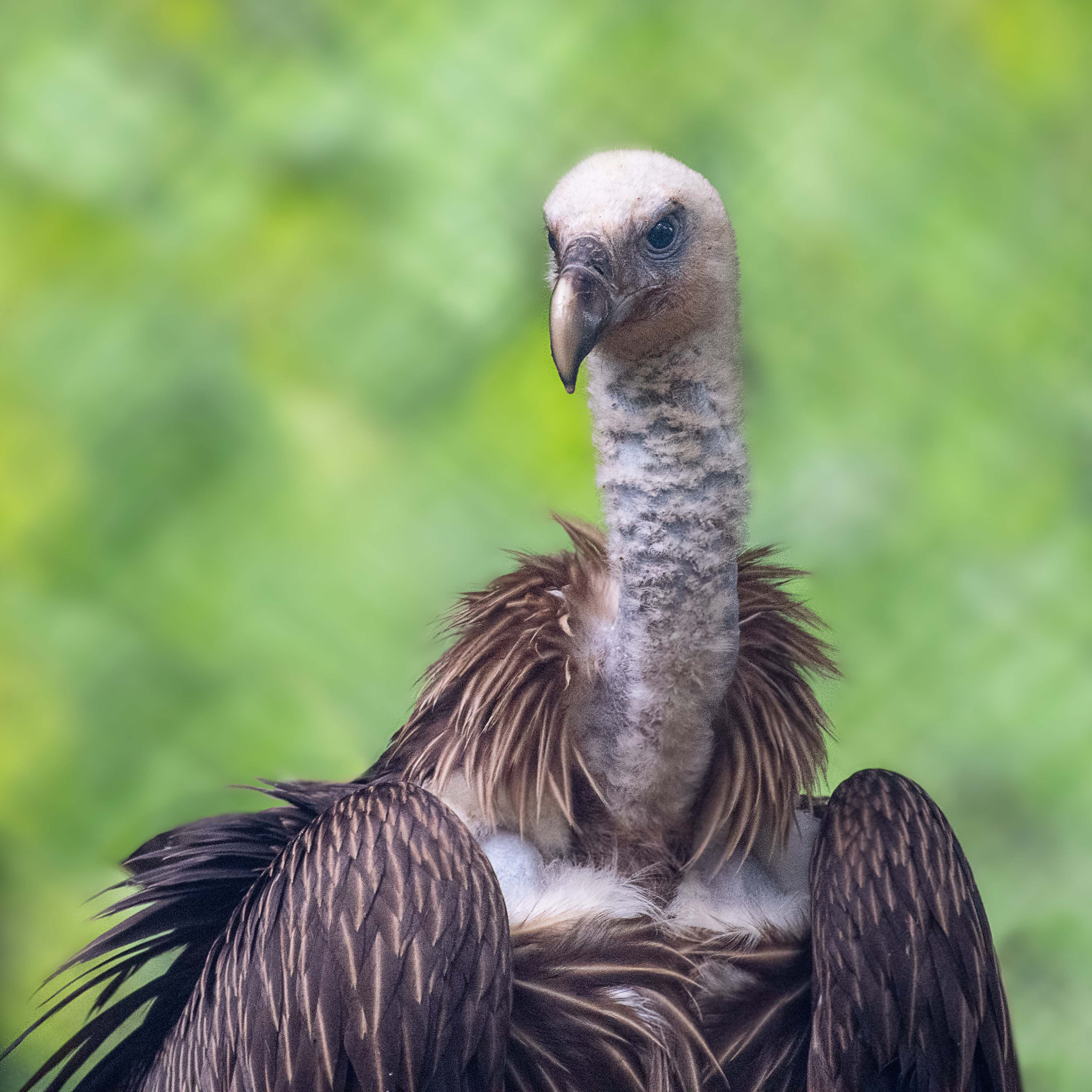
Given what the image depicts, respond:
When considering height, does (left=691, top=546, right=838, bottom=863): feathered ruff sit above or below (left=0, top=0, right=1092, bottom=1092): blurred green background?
below

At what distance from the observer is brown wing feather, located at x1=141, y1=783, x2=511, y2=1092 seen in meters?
1.14

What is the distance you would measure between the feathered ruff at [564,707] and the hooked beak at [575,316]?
29cm

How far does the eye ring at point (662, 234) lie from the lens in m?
1.19

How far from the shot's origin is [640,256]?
1.18 metres

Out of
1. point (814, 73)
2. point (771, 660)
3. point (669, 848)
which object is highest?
point (814, 73)

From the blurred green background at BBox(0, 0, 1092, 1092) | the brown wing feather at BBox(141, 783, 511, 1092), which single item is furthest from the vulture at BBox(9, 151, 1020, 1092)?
the blurred green background at BBox(0, 0, 1092, 1092)

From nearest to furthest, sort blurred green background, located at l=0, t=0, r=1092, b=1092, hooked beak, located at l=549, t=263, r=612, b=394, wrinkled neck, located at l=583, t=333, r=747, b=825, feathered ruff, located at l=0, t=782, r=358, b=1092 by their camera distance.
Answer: hooked beak, located at l=549, t=263, r=612, b=394 → wrinkled neck, located at l=583, t=333, r=747, b=825 → feathered ruff, located at l=0, t=782, r=358, b=1092 → blurred green background, located at l=0, t=0, r=1092, b=1092

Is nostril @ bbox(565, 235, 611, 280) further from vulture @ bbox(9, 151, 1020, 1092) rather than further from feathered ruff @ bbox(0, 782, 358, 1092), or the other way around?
feathered ruff @ bbox(0, 782, 358, 1092)

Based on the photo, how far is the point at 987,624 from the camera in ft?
6.59

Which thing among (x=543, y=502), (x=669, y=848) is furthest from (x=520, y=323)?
(x=669, y=848)

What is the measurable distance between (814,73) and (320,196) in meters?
0.73

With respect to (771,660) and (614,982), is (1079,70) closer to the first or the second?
(771,660)

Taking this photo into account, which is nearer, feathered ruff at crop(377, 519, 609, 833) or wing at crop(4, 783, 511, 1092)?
wing at crop(4, 783, 511, 1092)

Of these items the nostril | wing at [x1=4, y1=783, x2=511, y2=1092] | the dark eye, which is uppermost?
the dark eye
